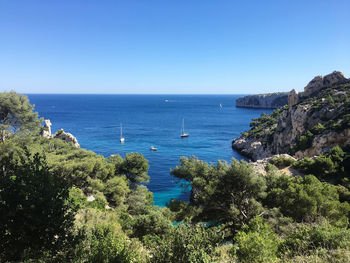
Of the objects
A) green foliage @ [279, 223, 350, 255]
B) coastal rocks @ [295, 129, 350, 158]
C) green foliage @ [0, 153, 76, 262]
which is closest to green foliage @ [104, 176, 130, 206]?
green foliage @ [0, 153, 76, 262]

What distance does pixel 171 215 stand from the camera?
64.1 ft

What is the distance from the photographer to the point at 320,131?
35531 millimetres

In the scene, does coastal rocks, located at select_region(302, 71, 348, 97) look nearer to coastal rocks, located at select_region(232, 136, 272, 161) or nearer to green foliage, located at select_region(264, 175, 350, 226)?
coastal rocks, located at select_region(232, 136, 272, 161)

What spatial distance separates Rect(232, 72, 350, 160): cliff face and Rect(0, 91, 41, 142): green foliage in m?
42.3

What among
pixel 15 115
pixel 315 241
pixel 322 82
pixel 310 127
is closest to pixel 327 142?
pixel 310 127

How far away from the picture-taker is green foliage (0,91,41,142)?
91.7 ft

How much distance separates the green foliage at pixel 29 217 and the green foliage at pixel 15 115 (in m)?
24.5

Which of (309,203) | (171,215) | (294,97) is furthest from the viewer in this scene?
(294,97)

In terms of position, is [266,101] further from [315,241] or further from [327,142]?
[315,241]

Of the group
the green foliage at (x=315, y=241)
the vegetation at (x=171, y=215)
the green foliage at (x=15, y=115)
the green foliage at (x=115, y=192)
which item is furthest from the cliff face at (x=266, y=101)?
the green foliage at (x=315, y=241)

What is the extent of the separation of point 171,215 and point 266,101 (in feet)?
538

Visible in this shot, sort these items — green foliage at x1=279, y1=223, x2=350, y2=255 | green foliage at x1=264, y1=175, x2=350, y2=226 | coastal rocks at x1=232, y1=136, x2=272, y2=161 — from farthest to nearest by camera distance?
1. coastal rocks at x1=232, y1=136, x2=272, y2=161
2. green foliage at x1=264, y1=175, x2=350, y2=226
3. green foliage at x1=279, y1=223, x2=350, y2=255

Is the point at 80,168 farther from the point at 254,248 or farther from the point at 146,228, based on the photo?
the point at 254,248

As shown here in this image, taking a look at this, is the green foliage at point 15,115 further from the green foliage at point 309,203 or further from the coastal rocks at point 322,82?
the coastal rocks at point 322,82
